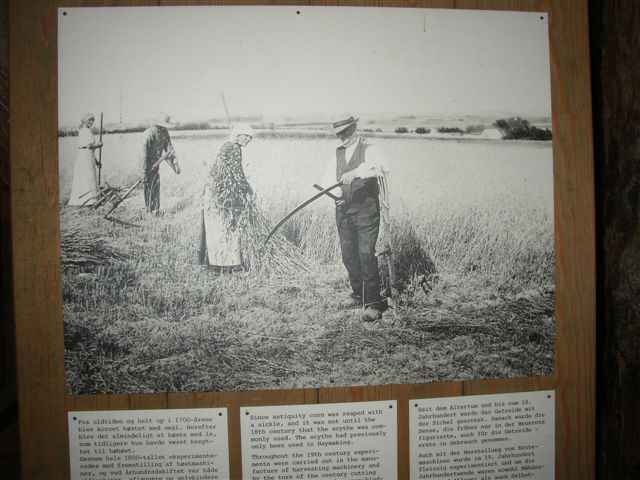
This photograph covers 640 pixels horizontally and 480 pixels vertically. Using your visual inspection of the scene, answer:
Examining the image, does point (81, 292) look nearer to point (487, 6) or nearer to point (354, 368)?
point (354, 368)

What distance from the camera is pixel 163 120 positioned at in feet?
5.10

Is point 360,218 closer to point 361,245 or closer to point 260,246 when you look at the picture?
point 361,245

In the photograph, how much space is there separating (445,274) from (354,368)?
52 centimetres

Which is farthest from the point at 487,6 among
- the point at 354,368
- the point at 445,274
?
the point at 354,368

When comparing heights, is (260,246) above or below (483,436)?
above

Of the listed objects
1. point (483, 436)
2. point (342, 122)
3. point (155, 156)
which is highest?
point (342, 122)

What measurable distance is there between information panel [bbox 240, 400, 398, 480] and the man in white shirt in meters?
0.40

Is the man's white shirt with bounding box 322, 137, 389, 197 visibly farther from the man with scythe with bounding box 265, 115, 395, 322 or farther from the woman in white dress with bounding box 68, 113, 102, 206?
the woman in white dress with bounding box 68, 113, 102, 206

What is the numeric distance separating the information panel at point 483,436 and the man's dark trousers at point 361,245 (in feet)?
1.62

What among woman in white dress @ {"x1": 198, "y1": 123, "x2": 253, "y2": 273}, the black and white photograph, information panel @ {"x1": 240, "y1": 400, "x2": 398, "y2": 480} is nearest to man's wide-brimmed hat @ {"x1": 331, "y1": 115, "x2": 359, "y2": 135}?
the black and white photograph

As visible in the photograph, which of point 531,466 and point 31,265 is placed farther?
point 531,466

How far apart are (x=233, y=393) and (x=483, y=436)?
102cm

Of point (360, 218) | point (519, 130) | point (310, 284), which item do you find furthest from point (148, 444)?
point (519, 130)

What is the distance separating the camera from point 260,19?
1.57m
